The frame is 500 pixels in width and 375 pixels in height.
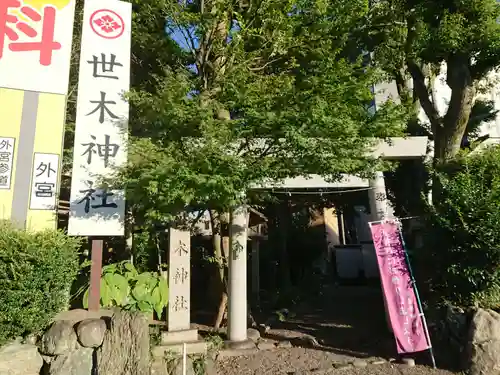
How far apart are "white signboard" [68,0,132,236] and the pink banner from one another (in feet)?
16.3

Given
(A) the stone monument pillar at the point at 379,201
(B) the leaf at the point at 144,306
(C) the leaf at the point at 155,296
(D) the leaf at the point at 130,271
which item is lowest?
(B) the leaf at the point at 144,306

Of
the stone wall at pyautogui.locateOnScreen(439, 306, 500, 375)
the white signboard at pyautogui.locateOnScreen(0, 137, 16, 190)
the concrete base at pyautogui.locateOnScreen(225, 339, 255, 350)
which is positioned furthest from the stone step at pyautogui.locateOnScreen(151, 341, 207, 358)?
the stone wall at pyautogui.locateOnScreen(439, 306, 500, 375)

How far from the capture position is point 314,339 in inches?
347

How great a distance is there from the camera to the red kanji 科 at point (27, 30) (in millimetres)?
7398

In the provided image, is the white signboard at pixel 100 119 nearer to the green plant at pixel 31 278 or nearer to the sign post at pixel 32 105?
the sign post at pixel 32 105

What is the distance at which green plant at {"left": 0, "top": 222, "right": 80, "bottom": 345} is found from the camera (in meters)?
5.89

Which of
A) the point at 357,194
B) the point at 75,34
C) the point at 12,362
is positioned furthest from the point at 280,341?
the point at 357,194

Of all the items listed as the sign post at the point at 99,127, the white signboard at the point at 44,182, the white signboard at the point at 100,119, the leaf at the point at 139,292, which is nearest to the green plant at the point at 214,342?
the leaf at the point at 139,292

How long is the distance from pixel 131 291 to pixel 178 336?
123 centimetres

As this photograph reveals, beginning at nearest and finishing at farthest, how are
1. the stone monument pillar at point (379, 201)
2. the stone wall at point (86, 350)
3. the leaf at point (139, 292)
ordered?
the stone wall at point (86, 350), the leaf at point (139, 292), the stone monument pillar at point (379, 201)

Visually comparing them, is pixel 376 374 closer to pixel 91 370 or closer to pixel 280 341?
pixel 280 341

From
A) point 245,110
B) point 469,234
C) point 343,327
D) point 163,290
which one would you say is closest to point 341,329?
point 343,327

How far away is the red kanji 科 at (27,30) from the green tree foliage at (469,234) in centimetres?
800

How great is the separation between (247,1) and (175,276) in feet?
20.3
